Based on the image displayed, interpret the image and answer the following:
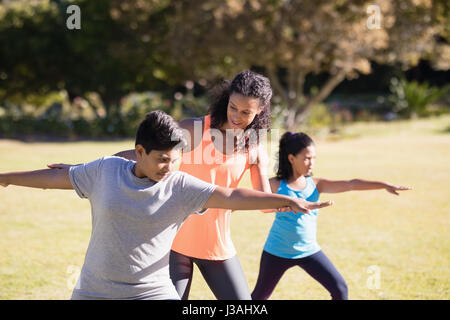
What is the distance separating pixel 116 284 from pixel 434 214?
713 cm

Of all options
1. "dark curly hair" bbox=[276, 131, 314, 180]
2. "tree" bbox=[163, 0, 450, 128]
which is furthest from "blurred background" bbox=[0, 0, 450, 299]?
"dark curly hair" bbox=[276, 131, 314, 180]

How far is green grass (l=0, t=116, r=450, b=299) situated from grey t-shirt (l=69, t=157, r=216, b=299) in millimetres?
2637

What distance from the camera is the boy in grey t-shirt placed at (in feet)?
8.04

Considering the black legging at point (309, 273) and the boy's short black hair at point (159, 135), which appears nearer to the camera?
the boy's short black hair at point (159, 135)

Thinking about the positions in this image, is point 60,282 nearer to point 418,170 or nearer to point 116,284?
point 116,284

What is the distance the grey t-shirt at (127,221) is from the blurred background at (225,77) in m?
4.98

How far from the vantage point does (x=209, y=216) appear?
129 inches

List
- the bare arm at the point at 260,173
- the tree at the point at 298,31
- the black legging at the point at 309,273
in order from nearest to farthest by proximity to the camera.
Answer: the bare arm at the point at 260,173
the black legging at the point at 309,273
the tree at the point at 298,31

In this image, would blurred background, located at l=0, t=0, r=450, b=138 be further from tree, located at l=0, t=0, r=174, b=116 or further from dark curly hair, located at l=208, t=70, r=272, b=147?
dark curly hair, located at l=208, t=70, r=272, b=147

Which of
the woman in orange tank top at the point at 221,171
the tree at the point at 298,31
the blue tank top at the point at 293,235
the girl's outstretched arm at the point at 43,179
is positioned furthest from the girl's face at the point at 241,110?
the tree at the point at 298,31

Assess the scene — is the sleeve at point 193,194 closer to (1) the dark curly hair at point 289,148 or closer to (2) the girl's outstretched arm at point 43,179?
(2) the girl's outstretched arm at point 43,179

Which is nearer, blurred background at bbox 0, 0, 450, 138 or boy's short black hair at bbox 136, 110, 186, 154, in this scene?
boy's short black hair at bbox 136, 110, 186, 154

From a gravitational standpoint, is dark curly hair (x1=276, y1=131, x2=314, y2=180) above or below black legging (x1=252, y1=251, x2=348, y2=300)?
above

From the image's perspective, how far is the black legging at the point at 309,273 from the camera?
152 inches
